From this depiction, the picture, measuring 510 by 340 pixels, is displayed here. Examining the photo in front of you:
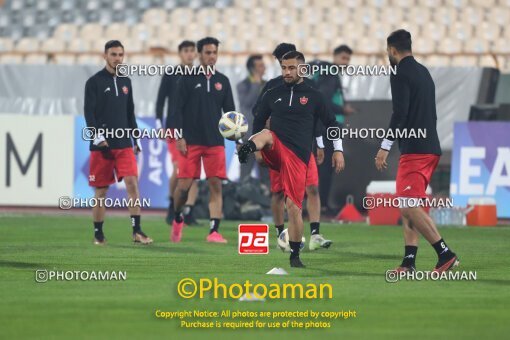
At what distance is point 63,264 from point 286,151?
269 cm

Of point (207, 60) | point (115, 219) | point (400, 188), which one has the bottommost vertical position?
point (115, 219)

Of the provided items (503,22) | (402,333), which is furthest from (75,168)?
(402,333)

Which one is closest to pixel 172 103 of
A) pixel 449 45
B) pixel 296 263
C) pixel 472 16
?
pixel 296 263

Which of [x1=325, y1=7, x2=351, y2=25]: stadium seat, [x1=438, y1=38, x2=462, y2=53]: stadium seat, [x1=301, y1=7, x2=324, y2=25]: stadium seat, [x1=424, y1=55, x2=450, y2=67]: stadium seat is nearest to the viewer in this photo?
[x1=424, y1=55, x2=450, y2=67]: stadium seat

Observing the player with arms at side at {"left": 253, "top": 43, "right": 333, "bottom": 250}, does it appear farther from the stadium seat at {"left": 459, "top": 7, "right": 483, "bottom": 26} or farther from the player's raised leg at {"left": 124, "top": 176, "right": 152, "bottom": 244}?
the stadium seat at {"left": 459, "top": 7, "right": 483, "bottom": 26}

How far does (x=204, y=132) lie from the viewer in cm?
1722

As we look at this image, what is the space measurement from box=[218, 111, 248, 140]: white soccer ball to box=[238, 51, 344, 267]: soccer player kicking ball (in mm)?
987

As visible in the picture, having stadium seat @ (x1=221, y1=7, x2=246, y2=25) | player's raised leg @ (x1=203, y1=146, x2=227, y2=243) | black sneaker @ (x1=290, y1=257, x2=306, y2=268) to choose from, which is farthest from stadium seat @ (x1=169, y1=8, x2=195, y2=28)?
black sneaker @ (x1=290, y1=257, x2=306, y2=268)

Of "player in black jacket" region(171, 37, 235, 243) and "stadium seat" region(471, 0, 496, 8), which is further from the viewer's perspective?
"stadium seat" region(471, 0, 496, 8)

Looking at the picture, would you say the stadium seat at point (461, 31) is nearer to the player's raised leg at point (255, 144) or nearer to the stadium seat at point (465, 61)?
the stadium seat at point (465, 61)

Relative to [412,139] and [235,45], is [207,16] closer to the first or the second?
[235,45]

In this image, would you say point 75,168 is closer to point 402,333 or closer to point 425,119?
point 425,119

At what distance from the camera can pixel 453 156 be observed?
22359 millimetres

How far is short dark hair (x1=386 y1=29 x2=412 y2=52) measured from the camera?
12500 millimetres
